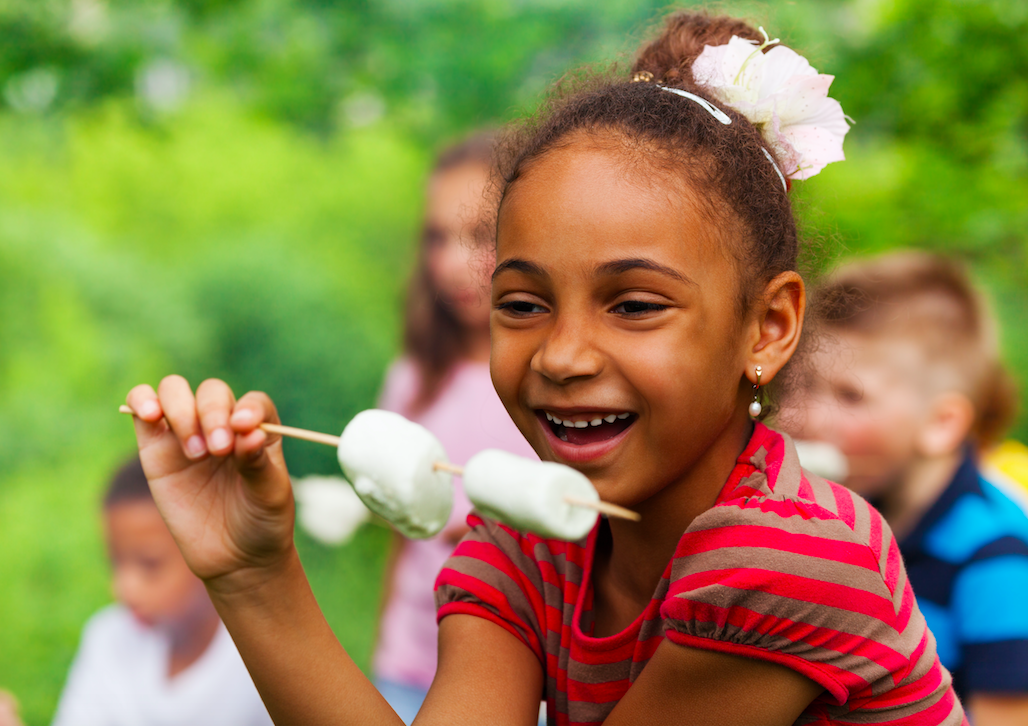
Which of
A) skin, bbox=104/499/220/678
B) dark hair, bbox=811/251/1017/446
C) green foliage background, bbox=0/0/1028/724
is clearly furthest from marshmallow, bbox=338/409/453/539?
green foliage background, bbox=0/0/1028/724

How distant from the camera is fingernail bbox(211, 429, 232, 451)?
1.45 m

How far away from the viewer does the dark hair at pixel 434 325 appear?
375cm

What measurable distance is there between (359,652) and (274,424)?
2.89m

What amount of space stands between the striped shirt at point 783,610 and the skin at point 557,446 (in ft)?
0.15

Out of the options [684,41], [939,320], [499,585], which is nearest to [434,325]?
[939,320]

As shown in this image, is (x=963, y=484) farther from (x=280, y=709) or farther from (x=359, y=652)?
(x=359, y=652)

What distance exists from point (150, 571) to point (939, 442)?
9.96ft

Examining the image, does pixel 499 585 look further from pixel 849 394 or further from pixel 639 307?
pixel 849 394

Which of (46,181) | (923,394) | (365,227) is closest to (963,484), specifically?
(923,394)

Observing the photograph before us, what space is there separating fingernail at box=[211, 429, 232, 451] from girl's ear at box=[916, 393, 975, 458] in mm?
2544

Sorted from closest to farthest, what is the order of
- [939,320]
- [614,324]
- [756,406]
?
[614,324], [756,406], [939,320]

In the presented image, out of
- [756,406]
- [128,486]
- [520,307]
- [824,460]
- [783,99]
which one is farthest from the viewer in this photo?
[128,486]

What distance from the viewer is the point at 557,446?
1.48 m

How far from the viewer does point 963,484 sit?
2842 millimetres
